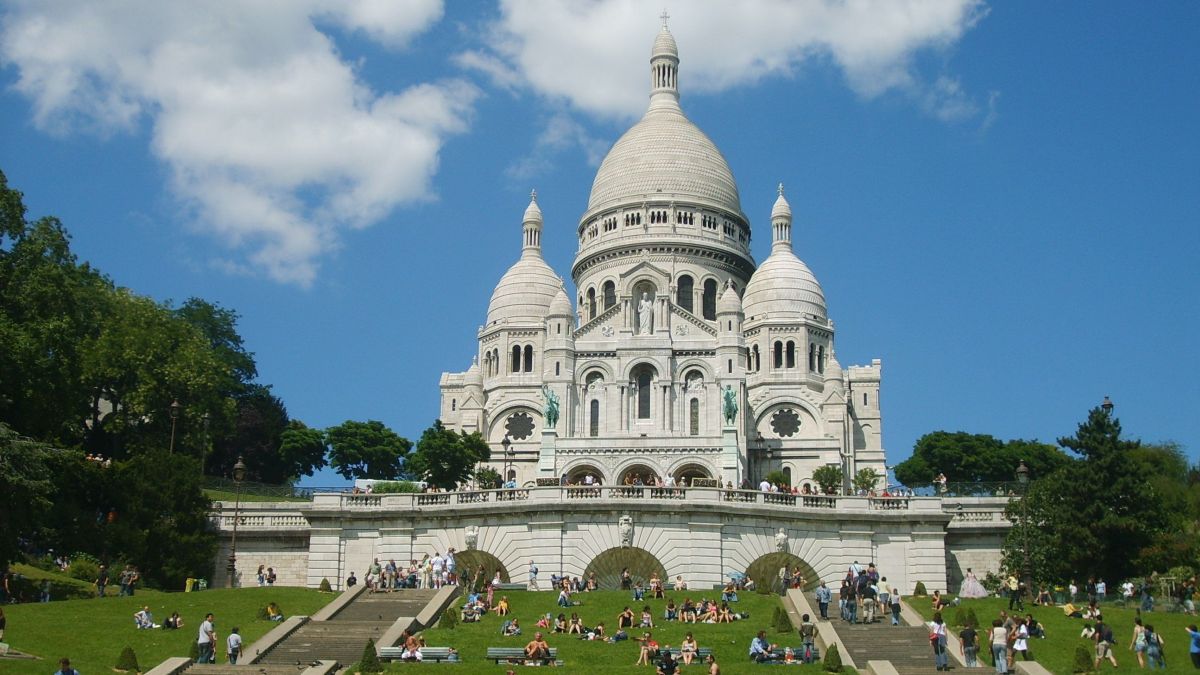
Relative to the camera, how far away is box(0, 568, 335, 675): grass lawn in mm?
35469

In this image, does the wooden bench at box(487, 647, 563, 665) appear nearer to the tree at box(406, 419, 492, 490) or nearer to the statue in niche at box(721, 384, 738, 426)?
the tree at box(406, 419, 492, 490)

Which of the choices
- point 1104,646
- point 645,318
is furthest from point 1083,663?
point 645,318

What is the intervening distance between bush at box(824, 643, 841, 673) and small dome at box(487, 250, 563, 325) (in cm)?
7869

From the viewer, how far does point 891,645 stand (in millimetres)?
36719

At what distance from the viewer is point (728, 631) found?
38438 mm

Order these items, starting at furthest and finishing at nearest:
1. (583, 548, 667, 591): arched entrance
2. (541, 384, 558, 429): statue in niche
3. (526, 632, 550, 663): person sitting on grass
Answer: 1. (541, 384, 558, 429): statue in niche
2. (583, 548, 667, 591): arched entrance
3. (526, 632, 550, 663): person sitting on grass

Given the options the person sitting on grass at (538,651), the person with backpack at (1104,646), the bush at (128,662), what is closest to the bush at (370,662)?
the person sitting on grass at (538,651)

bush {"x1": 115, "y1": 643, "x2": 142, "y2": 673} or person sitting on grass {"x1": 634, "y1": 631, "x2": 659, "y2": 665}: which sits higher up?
person sitting on grass {"x1": 634, "y1": 631, "x2": 659, "y2": 665}

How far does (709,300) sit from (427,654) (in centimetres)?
8152

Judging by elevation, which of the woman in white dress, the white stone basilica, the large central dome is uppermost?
the large central dome

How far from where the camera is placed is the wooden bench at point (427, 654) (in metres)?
34.9

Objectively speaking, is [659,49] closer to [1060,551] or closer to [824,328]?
[824,328]

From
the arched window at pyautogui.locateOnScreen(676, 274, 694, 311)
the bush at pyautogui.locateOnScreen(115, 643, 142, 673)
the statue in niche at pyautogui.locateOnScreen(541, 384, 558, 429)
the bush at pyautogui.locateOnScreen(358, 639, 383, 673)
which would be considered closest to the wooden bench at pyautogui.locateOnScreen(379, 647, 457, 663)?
the bush at pyautogui.locateOnScreen(358, 639, 383, 673)

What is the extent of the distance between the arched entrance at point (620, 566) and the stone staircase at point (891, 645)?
9753mm
